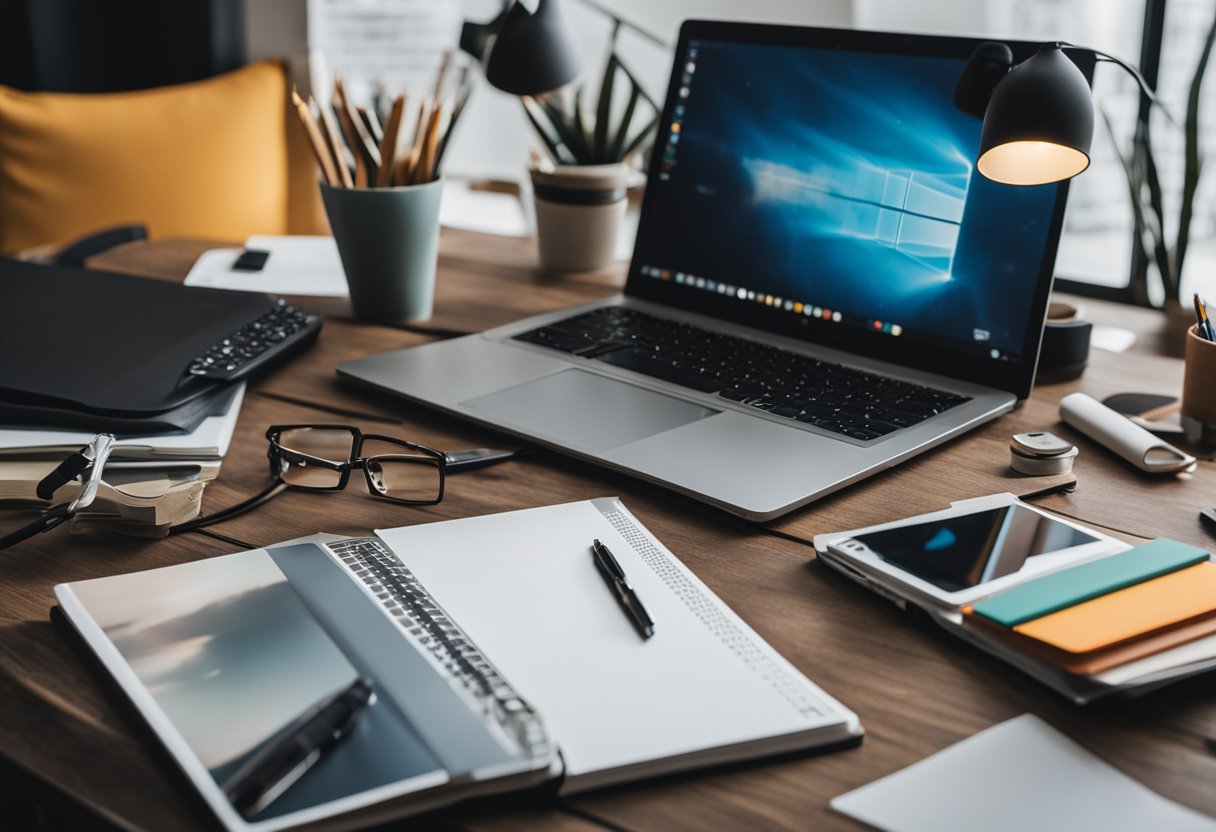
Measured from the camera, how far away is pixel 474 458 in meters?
0.84

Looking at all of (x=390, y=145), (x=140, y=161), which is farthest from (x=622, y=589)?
(x=140, y=161)

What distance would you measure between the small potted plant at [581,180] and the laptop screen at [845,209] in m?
0.18

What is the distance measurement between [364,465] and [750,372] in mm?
365

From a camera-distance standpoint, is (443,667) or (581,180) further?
(581,180)

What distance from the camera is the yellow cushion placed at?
79.2 inches

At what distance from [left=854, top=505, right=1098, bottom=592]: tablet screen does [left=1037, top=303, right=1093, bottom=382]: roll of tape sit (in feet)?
1.19

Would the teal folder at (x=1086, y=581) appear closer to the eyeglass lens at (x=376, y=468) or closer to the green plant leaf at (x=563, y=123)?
the eyeglass lens at (x=376, y=468)

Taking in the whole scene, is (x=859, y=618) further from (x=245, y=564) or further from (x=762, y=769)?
(x=245, y=564)

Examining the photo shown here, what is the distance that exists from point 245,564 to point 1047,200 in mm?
690

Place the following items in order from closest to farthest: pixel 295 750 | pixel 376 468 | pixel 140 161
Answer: pixel 295 750
pixel 376 468
pixel 140 161

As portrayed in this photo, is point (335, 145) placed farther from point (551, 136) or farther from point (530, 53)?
point (551, 136)

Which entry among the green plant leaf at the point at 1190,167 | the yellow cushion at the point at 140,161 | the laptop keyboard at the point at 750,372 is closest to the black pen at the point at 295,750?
the laptop keyboard at the point at 750,372

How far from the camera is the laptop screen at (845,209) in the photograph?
37.2 inches

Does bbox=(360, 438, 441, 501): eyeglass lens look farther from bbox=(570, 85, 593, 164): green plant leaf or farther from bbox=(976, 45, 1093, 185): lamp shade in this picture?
bbox=(570, 85, 593, 164): green plant leaf
